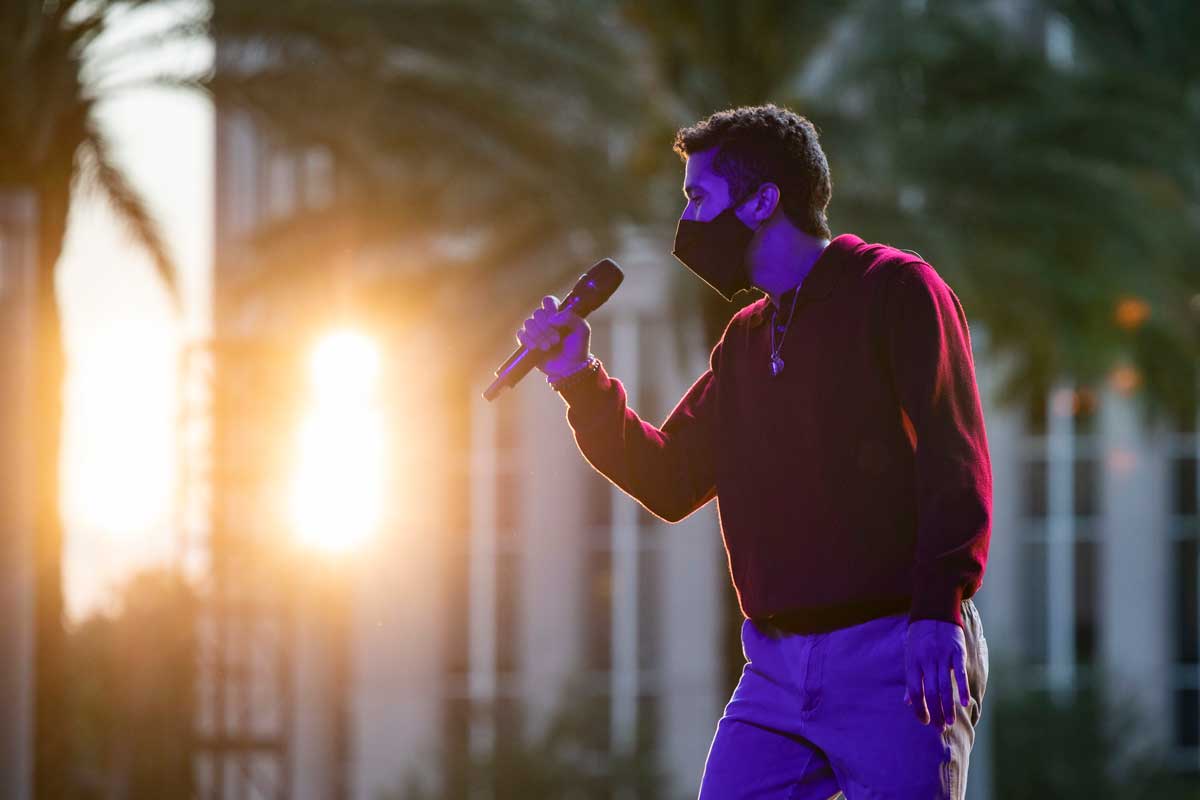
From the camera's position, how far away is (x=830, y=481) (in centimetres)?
249

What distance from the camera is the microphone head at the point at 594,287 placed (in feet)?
9.00

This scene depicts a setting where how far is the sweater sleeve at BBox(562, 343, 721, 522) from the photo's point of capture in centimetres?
278

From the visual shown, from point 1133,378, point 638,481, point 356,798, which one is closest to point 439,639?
point 356,798

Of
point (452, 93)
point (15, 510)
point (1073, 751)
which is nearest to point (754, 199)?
point (15, 510)

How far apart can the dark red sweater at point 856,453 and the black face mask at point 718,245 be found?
3.8 inches

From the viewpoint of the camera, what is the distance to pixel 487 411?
2092 cm

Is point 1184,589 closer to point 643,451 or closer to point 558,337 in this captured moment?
point 643,451

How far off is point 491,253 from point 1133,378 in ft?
22.8

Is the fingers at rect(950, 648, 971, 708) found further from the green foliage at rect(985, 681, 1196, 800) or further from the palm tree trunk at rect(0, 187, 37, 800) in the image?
the green foliage at rect(985, 681, 1196, 800)

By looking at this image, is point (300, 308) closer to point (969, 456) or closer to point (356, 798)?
point (356, 798)

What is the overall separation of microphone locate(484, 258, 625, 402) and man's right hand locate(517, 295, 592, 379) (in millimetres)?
12

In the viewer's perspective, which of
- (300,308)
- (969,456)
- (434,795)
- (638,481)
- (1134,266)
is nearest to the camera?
(969,456)

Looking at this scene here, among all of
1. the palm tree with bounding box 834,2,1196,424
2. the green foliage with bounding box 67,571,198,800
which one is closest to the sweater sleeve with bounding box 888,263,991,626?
the palm tree with bounding box 834,2,1196,424

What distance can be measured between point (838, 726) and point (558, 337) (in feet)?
2.33
